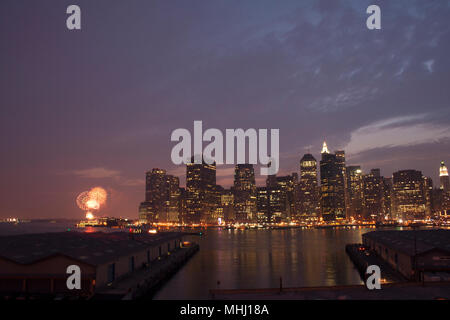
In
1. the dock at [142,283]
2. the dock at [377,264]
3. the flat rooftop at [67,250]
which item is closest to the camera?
the dock at [142,283]

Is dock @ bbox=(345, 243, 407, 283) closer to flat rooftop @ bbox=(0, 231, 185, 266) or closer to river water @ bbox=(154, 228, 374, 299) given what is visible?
river water @ bbox=(154, 228, 374, 299)

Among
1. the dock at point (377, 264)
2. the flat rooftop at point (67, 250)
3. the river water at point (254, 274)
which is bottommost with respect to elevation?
the river water at point (254, 274)

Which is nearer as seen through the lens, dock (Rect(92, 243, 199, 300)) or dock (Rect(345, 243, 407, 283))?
dock (Rect(92, 243, 199, 300))

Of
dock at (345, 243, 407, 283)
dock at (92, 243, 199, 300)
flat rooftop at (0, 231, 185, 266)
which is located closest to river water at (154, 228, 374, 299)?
dock at (92, 243, 199, 300)

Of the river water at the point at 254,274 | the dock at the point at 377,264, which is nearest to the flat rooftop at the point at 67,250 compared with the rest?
the river water at the point at 254,274

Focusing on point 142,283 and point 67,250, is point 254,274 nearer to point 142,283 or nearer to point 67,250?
point 142,283

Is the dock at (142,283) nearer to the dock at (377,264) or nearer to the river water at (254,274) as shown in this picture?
the river water at (254,274)

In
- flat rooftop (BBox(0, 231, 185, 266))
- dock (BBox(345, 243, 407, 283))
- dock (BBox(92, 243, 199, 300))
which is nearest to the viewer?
dock (BBox(92, 243, 199, 300))

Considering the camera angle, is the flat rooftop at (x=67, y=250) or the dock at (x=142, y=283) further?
the flat rooftop at (x=67, y=250)

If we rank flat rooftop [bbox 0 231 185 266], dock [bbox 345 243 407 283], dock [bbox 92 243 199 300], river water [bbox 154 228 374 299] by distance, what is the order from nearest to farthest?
1. dock [bbox 92 243 199 300]
2. flat rooftop [bbox 0 231 185 266]
3. dock [bbox 345 243 407 283]
4. river water [bbox 154 228 374 299]

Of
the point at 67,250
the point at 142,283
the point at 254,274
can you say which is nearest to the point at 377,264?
the point at 254,274

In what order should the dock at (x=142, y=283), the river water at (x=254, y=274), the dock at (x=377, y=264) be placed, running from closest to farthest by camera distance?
the dock at (x=142, y=283) < the dock at (x=377, y=264) < the river water at (x=254, y=274)

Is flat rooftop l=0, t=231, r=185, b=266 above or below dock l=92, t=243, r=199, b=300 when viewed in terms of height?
above
